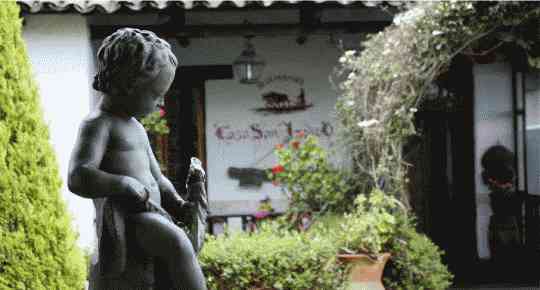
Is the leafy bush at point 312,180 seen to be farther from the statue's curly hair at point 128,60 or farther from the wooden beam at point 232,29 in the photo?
the statue's curly hair at point 128,60

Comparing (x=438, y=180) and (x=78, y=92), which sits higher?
(x=78, y=92)

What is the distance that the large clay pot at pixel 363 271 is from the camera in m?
6.69

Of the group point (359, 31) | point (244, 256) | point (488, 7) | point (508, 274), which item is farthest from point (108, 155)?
point (508, 274)

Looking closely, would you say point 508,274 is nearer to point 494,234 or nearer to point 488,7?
point 494,234

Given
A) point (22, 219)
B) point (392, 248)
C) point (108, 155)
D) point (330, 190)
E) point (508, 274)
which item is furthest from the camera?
point (508, 274)

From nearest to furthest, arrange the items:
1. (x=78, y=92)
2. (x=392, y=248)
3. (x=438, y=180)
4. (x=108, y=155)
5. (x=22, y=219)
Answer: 1. (x=108, y=155)
2. (x=22, y=219)
3. (x=392, y=248)
4. (x=78, y=92)
5. (x=438, y=180)

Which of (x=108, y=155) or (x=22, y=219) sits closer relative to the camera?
(x=108, y=155)

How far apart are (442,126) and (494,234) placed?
156 centimetres

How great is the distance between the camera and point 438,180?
10508 mm

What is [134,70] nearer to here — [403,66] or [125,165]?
[125,165]

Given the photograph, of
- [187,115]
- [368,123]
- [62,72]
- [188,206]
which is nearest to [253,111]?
[187,115]

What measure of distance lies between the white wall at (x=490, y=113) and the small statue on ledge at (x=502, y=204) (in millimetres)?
129

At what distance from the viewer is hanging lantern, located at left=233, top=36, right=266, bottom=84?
29.9 feet

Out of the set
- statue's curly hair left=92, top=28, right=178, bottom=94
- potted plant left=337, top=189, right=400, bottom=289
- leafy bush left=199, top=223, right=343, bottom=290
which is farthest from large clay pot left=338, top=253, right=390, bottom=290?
statue's curly hair left=92, top=28, right=178, bottom=94
